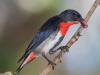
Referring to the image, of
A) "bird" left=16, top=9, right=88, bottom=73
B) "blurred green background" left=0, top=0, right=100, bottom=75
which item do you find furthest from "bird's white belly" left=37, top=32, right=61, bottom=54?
"blurred green background" left=0, top=0, right=100, bottom=75

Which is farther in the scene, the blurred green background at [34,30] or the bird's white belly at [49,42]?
the blurred green background at [34,30]

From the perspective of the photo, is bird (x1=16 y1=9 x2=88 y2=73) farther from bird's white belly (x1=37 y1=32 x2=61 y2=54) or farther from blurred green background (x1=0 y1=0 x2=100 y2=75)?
blurred green background (x1=0 y1=0 x2=100 y2=75)

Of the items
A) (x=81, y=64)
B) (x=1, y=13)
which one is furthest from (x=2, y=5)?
(x=81, y=64)

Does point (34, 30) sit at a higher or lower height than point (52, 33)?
lower

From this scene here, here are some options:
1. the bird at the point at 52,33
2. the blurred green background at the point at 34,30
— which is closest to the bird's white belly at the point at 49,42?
the bird at the point at 52,33

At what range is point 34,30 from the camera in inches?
63.6

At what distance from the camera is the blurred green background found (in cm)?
148

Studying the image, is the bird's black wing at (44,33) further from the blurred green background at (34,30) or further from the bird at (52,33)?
the blurred green background at (34,30)

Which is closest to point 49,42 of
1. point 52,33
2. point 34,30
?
point 52,33

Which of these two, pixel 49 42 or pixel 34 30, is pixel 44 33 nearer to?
pixel 49 42

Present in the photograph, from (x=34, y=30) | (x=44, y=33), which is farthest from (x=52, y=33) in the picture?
(x=34, y=30)

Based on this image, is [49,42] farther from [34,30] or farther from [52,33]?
[34,30]

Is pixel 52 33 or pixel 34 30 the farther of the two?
pixel 34 30

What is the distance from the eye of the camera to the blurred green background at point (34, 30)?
1481 mm
